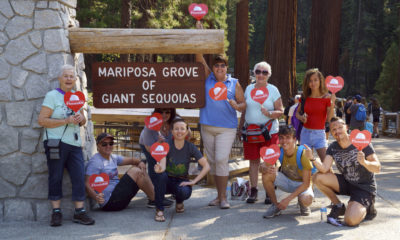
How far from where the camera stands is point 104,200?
4973 millimetres

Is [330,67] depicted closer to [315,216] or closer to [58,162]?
[315,216]

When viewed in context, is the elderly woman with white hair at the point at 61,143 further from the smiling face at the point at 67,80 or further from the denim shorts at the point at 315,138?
the denim shorts at the point at 315,138

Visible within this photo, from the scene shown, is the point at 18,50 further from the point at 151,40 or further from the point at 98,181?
the point at 98,181

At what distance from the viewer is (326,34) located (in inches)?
744

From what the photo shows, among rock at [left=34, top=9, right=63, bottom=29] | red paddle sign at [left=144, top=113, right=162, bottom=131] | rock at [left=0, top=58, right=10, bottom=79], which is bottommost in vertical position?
red paddle sign at [left=144, top=113, right=162, bottom=131]

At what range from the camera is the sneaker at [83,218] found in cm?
458

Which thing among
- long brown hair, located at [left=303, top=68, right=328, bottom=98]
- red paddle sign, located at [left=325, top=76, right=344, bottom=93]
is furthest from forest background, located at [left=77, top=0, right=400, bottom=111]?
red paddle sign, located at [left=325, top=76, right=344, bottom=93]

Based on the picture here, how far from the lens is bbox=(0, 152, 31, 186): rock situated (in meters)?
4.70

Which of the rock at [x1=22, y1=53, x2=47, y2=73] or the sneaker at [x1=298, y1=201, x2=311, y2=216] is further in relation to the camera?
the sneaker at [x1=298, y1=201, x2=311, y2=216]

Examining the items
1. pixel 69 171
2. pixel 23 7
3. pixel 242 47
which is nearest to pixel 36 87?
pixel 23 7

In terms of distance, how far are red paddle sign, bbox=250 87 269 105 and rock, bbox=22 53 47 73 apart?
89.9 inches

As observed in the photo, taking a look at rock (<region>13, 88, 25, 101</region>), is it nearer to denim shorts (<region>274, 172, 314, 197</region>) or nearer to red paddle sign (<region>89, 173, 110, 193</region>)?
red paddle sign (<region>89, 173, 110, 193</region>)

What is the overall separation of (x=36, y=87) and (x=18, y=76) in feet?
0.70

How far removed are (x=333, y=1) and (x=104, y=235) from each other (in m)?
16.8
